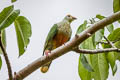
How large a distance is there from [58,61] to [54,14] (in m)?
0.36

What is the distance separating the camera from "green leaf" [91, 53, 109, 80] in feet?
2.96

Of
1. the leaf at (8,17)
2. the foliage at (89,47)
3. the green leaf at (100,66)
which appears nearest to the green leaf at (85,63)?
the foliage at (89,47)

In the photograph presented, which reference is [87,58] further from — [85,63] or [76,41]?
[76,41]

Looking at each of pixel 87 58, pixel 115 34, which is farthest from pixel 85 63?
pixel 115 34

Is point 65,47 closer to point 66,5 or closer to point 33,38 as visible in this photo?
point 33,38

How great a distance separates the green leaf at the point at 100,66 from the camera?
90 cm

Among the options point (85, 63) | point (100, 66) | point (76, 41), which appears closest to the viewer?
point (76, 41)

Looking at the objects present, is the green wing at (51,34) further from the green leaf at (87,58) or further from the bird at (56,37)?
the green leaf at (87,58)

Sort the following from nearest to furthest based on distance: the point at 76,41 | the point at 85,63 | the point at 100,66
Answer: the point at 76,41 < the point at 85,63 < the point at 100,66

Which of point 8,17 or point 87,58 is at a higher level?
point 8,17

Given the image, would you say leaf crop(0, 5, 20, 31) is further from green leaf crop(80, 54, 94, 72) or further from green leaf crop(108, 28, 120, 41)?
green leaf crop(108, 28, 120, 41)

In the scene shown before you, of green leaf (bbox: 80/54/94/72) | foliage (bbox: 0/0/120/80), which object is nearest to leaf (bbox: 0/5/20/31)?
foliage (bbox: 0/0/120/80)

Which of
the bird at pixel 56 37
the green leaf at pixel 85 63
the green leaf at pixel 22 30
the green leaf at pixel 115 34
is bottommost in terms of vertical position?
the bird at pixel 56 37

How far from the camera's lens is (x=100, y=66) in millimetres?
904
